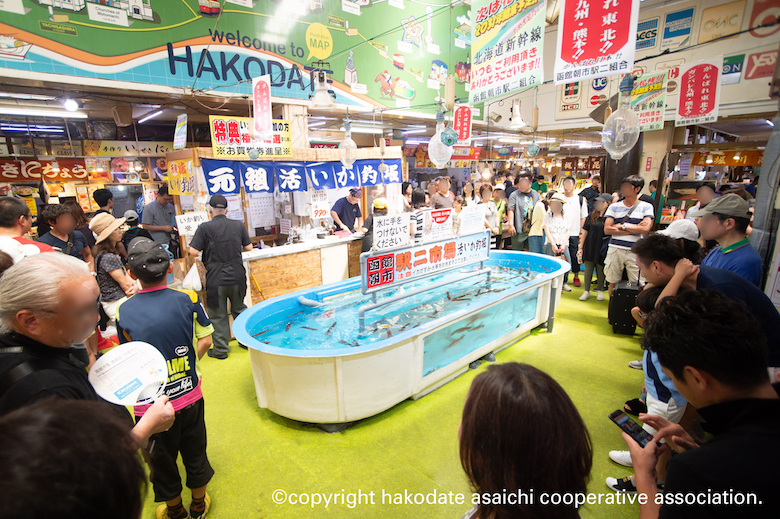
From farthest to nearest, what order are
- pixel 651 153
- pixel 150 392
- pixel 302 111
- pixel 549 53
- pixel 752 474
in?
pixel 549 53 < pixel 651 153 < pixel 302 111 < pixel 150 392 < pixel 752 474

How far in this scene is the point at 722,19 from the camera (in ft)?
22.6

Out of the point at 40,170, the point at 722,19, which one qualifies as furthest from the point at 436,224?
the point at 40,170

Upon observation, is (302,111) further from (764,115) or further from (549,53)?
(764,115)

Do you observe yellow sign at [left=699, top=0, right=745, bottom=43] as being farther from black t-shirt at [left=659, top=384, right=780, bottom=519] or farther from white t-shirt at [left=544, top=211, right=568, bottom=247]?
black t-shirt at [left=659, top=384, right=780, bottom=519]

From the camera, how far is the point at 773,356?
6.71 ft

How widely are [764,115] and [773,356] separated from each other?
9.03 m

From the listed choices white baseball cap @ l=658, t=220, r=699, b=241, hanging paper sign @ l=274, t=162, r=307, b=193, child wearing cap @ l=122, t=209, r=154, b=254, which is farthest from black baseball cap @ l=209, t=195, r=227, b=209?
white baseball cap @ l=658, t=220, r=699, b=241

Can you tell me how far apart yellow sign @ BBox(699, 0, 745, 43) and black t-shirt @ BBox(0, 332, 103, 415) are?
33.9ft

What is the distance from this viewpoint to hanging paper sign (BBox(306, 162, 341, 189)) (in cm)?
662

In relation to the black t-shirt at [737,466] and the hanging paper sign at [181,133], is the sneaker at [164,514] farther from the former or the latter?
the hanging paper sign at [181,133]

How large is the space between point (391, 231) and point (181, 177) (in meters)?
4.15

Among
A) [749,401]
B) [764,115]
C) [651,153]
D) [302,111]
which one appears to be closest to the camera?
[749,401]

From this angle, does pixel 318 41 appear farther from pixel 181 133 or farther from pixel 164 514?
pixel 164 514

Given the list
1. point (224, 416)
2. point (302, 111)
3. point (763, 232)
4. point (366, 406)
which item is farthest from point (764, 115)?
point (224, 416)
